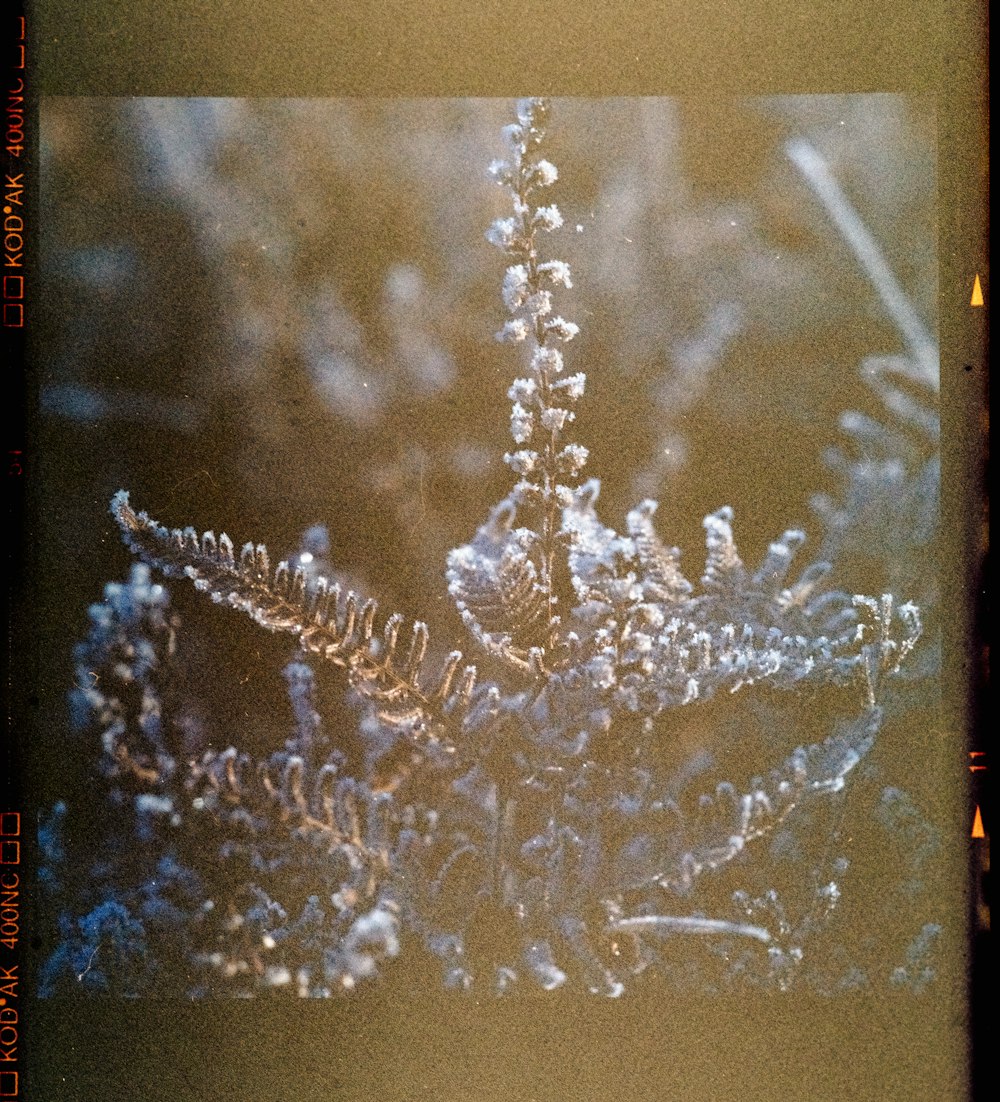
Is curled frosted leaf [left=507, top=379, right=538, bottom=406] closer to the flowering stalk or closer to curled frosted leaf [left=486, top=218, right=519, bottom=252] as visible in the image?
the flowering stalk

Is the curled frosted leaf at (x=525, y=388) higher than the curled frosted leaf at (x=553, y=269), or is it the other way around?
the curled frosted leaf at (x=553, y=269)

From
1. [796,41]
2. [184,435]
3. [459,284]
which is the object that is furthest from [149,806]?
[796,41]

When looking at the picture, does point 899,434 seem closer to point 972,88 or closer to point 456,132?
point 972,88

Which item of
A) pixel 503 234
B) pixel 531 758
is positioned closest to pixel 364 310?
pixel 503 234

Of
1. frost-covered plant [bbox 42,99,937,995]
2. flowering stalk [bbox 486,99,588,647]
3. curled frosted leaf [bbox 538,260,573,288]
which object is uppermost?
curled frosted leaf [bbox 538,260,573,288]

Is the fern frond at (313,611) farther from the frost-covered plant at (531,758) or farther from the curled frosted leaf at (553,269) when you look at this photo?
the curled frosted leaf at (553,269)

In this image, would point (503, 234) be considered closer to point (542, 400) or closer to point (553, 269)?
point (553, 269)

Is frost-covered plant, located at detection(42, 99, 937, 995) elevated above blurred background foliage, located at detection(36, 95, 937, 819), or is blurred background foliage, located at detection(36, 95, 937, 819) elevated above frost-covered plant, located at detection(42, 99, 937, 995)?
blurred background foliage, located at detection(36, 95, 937, 819)

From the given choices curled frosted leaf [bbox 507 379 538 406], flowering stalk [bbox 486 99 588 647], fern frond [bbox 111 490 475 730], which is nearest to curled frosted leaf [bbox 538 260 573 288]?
flowering stalk [bbox 486 99 588 647]

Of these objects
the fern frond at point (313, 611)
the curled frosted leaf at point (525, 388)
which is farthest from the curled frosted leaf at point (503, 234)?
the fern frond at point (313, 611)

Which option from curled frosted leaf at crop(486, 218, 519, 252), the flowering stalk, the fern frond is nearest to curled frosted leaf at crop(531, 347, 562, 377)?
the flowering stalk
